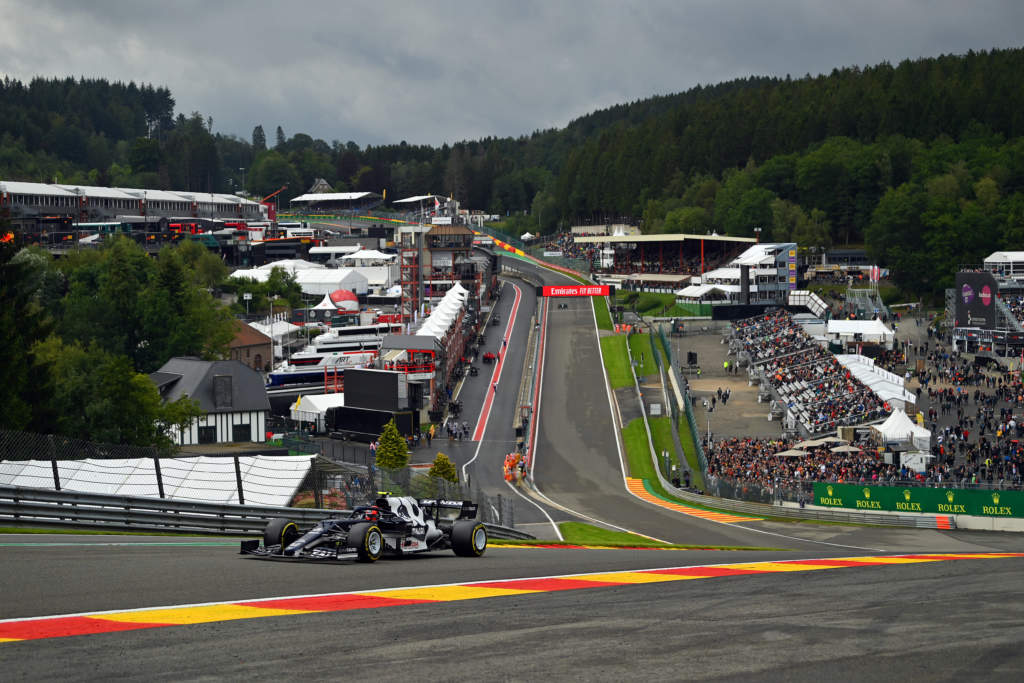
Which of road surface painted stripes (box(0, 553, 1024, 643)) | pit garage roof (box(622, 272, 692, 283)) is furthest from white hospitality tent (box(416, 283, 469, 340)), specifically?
road surface painted stripes (box(0, 553, 1024, 643))

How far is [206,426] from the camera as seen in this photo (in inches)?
2151

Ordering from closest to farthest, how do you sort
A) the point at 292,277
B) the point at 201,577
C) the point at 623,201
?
the point at 201,577 < the point at 292,277 < the point at 623,201

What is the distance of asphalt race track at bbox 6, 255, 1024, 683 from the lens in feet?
26.0

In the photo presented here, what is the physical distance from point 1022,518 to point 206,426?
3802 cm

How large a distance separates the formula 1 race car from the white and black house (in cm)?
3962

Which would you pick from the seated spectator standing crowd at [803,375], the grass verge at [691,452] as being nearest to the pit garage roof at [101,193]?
the seated spectator standing crowd at [803,375]

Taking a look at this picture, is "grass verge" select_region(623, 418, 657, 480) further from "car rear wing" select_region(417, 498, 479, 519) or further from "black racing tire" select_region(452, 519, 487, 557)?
"black racing tire" select_region(452, 519, 487, 557)

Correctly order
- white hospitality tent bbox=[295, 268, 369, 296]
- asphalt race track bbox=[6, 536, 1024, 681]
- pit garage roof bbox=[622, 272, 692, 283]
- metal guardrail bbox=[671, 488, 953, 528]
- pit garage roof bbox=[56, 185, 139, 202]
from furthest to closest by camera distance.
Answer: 1. pit garage roof bbox=[56, 185, 139, 202]
2. pit garage roof bbox=[622, 272, 692, 283]
3. white hospitality tent bbox=[295, 268, 369, 296]
4. metal guardrail bbox=[671, 488, 953, 528]
5. asphalt race track bbox=[6, 536, 1024, 681]

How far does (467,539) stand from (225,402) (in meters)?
41.7

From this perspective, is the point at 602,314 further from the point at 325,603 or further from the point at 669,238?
the point at 325,603

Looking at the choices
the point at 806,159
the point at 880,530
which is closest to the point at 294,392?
the point at 880,530

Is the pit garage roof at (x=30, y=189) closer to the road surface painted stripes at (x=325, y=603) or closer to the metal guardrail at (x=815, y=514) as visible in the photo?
the metal guardrail at (x=815, y=514)

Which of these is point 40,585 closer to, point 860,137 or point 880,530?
point 880,530

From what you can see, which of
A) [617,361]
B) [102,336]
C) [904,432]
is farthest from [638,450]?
[102,336]
